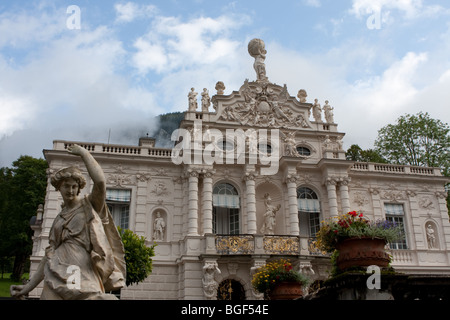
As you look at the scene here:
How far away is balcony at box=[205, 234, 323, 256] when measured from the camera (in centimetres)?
2223

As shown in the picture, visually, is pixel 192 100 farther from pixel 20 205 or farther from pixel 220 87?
pixel 20 205

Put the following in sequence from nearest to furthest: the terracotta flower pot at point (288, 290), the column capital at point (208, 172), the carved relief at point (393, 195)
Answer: the terracotta flower pot at point (288, 290), the column capital at point (208, 172), the carved relief at point (393, 195)

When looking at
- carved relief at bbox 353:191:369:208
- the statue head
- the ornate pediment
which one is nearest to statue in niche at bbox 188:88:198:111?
the ornate pediment

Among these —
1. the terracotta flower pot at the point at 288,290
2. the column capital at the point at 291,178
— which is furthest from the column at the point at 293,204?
the terracotta flower pot at the point at 288,290

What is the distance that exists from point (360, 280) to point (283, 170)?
1865 centimetres

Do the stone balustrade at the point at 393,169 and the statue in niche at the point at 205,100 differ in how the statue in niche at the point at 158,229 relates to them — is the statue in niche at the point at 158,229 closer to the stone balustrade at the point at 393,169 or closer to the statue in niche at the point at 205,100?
the statue in niche at the point at 205,100

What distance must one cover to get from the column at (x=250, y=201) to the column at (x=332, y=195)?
4.54m

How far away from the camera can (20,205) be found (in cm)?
3906

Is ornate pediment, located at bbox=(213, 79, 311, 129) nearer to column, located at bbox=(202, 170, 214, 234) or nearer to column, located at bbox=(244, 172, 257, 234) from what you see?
column, located at bbox=(244, 172, 257, 234)

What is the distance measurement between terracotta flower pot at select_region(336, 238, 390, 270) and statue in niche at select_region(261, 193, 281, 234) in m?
16.6

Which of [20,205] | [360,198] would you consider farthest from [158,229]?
[20,205]

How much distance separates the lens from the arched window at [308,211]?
26.0 metres
